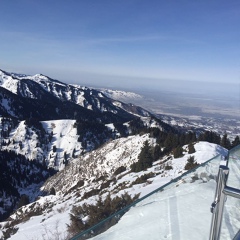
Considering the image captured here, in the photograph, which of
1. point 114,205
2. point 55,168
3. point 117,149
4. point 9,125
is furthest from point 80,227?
point 9,125

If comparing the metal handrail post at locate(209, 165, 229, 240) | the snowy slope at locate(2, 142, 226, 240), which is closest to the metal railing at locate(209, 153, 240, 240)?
the metal handrail post at locate(209, 165, 229, 240)

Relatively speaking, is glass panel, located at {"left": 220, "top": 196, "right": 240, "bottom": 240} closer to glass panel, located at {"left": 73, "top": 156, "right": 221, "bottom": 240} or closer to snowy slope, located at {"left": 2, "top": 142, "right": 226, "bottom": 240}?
glass panel, located at {"left": 73, "top": 156, "right": 221, "bottom": 240}

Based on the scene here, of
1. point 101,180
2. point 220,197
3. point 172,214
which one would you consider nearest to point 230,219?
point 172,214

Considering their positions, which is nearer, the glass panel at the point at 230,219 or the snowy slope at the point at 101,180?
the glass panel at the point at 230,219

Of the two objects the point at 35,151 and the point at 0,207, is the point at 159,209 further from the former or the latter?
the point at 35,151

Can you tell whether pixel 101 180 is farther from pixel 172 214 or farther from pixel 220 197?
pixel 220 197

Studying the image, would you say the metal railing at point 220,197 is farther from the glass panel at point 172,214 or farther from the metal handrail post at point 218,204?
the glass panel at point 172,214

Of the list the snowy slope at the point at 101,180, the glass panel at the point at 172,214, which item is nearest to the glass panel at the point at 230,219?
the glass panel at the point at 172,214
